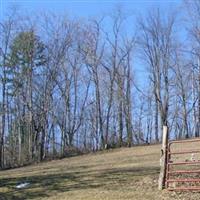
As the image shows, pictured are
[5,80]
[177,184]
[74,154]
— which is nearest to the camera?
[177,184]

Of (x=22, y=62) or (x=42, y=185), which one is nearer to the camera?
(x=42, y=185)

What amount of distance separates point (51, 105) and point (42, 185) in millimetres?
27755

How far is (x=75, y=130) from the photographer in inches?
1837

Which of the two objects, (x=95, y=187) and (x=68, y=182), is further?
(x=68, y=182)

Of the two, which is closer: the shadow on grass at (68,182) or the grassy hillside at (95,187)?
Result: the grassy hillside at (95,187)

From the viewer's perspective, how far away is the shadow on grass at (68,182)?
54.5 ft

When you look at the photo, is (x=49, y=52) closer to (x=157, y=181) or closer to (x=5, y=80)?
(x=5, y=80)

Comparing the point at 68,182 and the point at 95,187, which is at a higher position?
the point at 68,182

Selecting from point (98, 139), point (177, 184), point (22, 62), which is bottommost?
point (177, 184)

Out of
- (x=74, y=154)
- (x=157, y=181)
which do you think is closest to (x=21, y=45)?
(x=74, y=154)

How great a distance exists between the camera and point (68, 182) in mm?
17781

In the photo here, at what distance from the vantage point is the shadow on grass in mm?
16625

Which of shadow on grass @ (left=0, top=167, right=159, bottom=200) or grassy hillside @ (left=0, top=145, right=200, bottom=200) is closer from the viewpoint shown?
grassy hillside @ (left=0, top=145, right=200, bottom=200)

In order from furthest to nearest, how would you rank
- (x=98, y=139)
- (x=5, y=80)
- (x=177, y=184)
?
(x=98, y=139) < (x=5, y=80) < (x=177, y=184)
